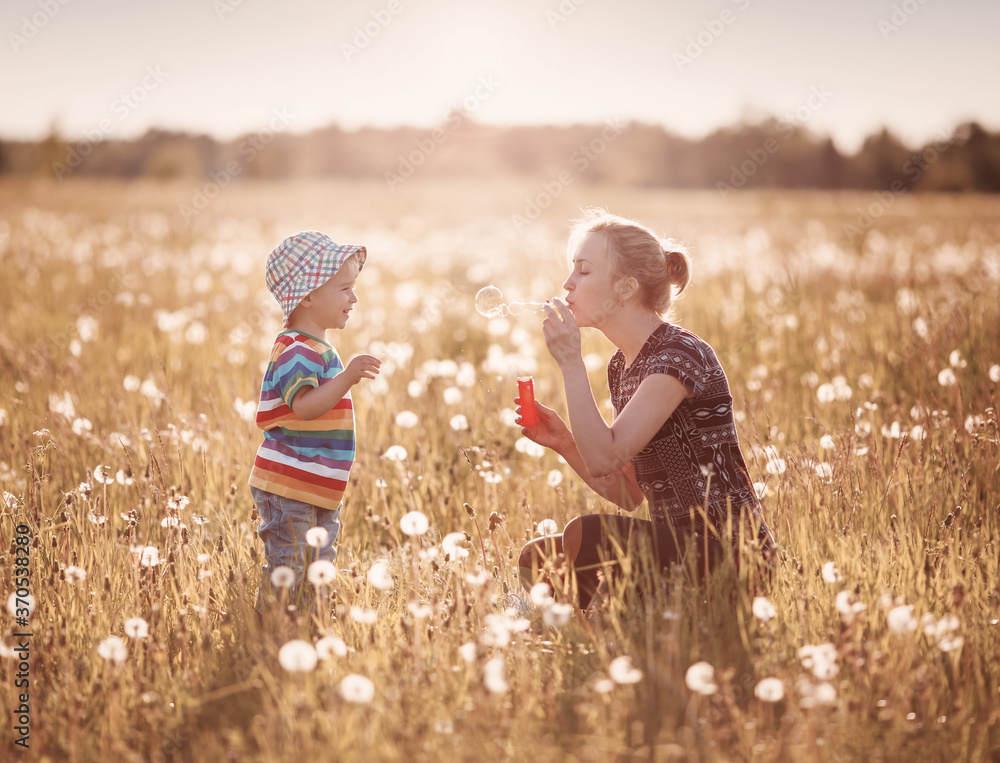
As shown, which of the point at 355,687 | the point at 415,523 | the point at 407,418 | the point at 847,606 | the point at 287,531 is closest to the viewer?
the point at 355,687

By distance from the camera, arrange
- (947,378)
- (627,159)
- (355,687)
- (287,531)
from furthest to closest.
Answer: (627,159)
(947,378)
(287,531)
(355,687)

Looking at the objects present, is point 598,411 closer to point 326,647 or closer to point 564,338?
point 564,338

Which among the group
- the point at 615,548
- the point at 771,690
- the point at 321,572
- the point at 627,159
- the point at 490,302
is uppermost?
the point at 627,159

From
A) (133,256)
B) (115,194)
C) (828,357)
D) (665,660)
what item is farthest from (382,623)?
(115,194)

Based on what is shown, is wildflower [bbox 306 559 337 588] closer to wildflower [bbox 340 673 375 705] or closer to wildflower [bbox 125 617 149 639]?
wildflower [bbox 340 673 375 705]

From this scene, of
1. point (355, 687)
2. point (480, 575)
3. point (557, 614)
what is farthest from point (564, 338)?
point (355, 687)

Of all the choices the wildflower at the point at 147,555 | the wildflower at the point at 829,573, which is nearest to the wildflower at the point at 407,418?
the wildflower at the point at 147,555

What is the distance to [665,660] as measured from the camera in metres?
2.39

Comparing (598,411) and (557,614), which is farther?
(598,411)

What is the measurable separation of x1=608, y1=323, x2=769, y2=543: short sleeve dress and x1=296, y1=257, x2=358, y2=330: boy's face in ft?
3.87

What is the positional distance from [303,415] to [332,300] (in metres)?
0.49

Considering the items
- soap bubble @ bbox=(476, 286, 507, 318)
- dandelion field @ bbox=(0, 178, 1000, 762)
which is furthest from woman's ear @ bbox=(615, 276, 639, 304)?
dandelion field @ bbox=(0, 178, 1000, 762)

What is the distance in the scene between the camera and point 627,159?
240ft

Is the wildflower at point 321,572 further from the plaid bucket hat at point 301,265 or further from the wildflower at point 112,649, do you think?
the plaid bucket hat at point 301,265
